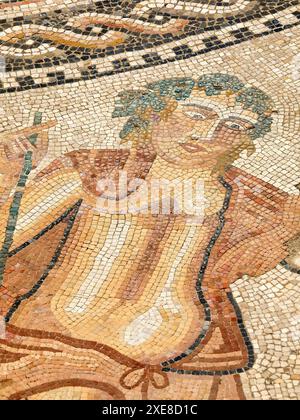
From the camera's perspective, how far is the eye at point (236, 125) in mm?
14242

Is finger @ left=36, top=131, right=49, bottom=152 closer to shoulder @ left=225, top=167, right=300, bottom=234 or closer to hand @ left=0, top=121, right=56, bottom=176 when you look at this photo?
hand @ left=0, top=121, right=56, bottom=176

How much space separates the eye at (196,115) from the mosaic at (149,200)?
0.06ft

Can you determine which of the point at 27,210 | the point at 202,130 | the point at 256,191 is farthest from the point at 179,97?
the point at 27,210

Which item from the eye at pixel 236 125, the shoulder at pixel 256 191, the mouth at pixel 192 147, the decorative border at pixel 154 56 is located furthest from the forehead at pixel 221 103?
the shoulder at pixel 256 191

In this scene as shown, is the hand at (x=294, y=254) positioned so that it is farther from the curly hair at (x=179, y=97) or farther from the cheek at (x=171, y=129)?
the cheek at (x=171, y=129)

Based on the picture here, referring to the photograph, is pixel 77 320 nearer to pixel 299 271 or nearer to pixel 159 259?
pixel 159 259

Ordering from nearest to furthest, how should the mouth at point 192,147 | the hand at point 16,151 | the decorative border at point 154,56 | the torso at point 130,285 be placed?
1. the torso at point 130,285
2. the hand at point 16,151
3. the mouth at point 192,147
4. the decorative border at point 154,56

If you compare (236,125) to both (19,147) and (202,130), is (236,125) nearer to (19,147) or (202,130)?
(202,130)

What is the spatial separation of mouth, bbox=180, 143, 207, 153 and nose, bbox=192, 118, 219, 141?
11 centimetres

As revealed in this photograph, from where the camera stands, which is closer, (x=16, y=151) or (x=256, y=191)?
(x=256, y=191)

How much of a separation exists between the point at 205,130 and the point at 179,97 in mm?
599

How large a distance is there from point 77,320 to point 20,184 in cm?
190

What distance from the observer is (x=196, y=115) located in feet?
47.3
